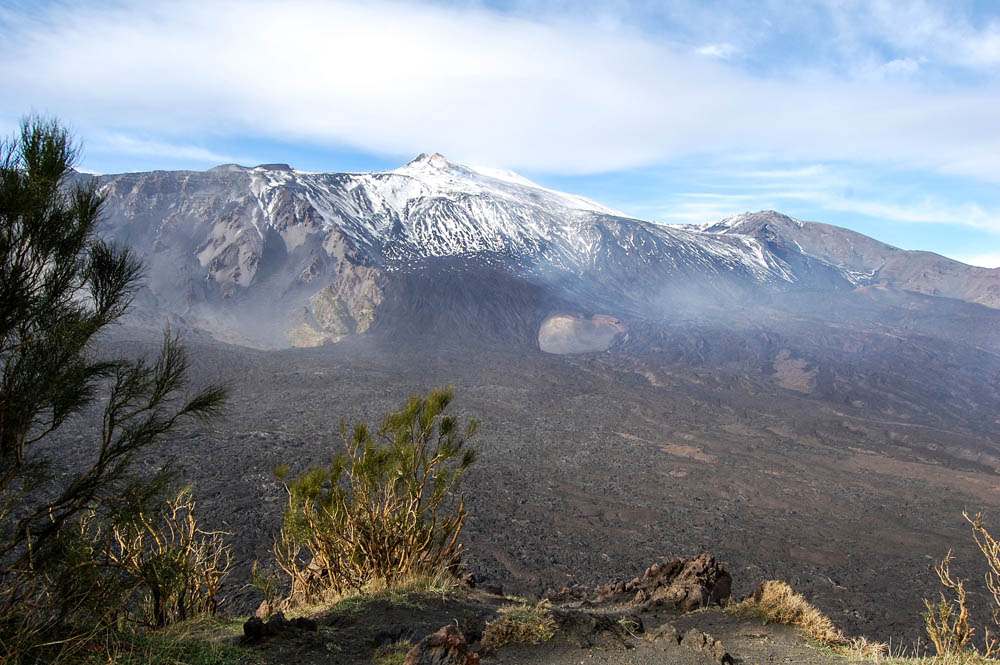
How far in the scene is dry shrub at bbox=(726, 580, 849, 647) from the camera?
15.7ft

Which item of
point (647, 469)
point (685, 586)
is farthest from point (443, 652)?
Result: point (647, 469)

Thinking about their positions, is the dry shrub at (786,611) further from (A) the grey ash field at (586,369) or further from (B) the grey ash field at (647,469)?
(B) the grey ash field at (647,469)

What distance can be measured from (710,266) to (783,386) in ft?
130

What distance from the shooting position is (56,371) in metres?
3.14

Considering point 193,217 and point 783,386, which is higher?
point 193,217

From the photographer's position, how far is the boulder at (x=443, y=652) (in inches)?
115

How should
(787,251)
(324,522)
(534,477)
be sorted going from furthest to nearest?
(787,251) → (534,477) → (324,522)

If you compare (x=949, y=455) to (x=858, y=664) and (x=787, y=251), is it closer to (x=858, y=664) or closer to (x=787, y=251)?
(x=858, y=664)

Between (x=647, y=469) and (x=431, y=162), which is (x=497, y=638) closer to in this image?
(x=647, y=469)

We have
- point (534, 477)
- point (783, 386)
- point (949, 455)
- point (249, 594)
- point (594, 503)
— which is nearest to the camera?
point (249, 594)

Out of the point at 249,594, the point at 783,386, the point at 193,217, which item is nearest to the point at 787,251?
the point at 783,386

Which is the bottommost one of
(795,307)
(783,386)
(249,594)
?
(249,594)

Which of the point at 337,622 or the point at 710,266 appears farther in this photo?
the point at 710,266

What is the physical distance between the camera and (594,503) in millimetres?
18094
